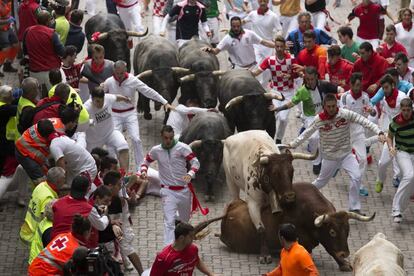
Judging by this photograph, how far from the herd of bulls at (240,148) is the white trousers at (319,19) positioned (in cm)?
307

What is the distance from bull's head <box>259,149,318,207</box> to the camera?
18359 mm

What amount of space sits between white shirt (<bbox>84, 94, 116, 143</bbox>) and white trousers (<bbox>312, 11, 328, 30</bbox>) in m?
7.29

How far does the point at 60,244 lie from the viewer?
1530 cm

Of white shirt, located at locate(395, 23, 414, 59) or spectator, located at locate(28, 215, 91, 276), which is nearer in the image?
spectator, located at locate(28, 215, 91, 276)

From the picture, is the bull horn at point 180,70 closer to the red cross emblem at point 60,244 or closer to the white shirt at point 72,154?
the white shirt at point 72,154

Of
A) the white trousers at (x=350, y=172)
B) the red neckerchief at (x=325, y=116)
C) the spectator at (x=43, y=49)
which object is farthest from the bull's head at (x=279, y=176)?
the spectator at (x=43, y=49)

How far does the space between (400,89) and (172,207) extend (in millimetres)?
5293

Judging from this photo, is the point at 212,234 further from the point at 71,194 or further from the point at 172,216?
the point at 71,194

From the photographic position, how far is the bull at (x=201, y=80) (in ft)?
75.8

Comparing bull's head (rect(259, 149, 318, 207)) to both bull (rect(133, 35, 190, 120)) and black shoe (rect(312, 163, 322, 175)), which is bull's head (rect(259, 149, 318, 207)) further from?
bull (rect(133, 35, 190, 120))

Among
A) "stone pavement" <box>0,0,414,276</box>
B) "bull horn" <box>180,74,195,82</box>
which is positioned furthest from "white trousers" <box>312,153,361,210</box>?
"bull horn" <box>180,74,195,82</box>

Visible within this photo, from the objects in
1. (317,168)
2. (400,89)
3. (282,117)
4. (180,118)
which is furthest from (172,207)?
(400,89)

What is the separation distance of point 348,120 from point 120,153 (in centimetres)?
376

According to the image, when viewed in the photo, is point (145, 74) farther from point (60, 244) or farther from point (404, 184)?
point (60, 244)
